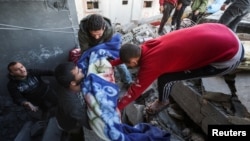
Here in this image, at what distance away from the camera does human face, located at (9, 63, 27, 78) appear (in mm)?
3189

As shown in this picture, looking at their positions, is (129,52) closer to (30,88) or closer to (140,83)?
(140,83)

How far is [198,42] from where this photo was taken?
7.36 feet

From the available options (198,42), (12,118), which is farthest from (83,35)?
(12,118)

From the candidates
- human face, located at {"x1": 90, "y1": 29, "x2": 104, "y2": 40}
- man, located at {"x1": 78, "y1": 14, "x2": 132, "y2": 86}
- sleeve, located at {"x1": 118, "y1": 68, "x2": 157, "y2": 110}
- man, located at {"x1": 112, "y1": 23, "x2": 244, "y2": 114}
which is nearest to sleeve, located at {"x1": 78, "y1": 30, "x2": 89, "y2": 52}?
man, located at {"x1": 78, "y1": 14, "x2": 132, "y2": 86}

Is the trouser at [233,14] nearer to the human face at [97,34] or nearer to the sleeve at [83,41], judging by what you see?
the human face at [97,34]

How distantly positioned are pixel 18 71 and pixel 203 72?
9.13 feet

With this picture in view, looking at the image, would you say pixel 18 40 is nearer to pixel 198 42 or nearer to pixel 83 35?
pixel 83 35

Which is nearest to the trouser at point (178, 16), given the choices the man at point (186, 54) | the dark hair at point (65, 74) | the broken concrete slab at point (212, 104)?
the broken concrete slab at point (212, 104)

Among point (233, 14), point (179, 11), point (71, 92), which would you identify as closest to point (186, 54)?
point (71, 92)

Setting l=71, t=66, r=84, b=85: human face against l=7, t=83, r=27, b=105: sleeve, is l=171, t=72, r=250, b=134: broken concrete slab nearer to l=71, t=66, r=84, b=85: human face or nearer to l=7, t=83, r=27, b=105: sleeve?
l=71, t=66, r=84, b=85: human face

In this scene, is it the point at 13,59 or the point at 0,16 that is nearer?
the point at 0,16

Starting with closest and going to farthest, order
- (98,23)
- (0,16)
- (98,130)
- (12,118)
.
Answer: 1. (98,130)
2. (98,23)
3. (0,16)
4. (12,118)

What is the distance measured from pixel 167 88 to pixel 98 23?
1217 mm

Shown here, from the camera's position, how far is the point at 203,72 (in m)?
2.46
